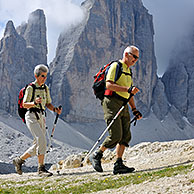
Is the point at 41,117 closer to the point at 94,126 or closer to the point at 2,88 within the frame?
the point at 2,88

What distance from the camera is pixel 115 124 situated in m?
6.45

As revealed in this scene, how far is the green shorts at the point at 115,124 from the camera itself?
643 centimetres

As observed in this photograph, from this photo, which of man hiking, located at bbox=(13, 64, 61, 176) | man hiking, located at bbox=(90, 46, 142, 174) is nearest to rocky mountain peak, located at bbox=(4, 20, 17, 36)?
man hiking, located at bbox=(13, 64, 61, 176)

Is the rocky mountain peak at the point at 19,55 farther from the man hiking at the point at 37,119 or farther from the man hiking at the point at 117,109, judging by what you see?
the man hiking at the point at 117,109

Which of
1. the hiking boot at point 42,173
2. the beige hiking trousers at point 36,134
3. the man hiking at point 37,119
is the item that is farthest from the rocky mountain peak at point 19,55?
the beige hiking trousers at point 36,134

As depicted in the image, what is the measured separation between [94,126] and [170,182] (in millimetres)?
101739

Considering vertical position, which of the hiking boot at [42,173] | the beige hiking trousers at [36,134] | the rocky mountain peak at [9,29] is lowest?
the hiking boot at [42,173]

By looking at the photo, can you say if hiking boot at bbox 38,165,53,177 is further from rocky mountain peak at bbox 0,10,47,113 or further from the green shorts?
rocky mountain peak at bbox 0,10,47,113

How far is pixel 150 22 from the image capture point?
440ft

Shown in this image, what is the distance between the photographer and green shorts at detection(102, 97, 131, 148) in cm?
643

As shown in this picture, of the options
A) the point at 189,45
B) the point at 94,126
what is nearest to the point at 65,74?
the point at 94,126

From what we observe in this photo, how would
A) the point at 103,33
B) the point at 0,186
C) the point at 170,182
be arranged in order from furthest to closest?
the point at 103,33
the point at 0,186
the point at 170,182

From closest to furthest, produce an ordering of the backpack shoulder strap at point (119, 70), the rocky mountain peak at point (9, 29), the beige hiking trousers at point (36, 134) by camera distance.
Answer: the backpack shoulder strap at point (119, 70)
the beige hiking trousers at point (36, 134)
the rocky mountain peak at point (9, 29)

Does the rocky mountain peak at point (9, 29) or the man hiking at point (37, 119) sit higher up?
the rocky mountain peak at point (9, 29)
